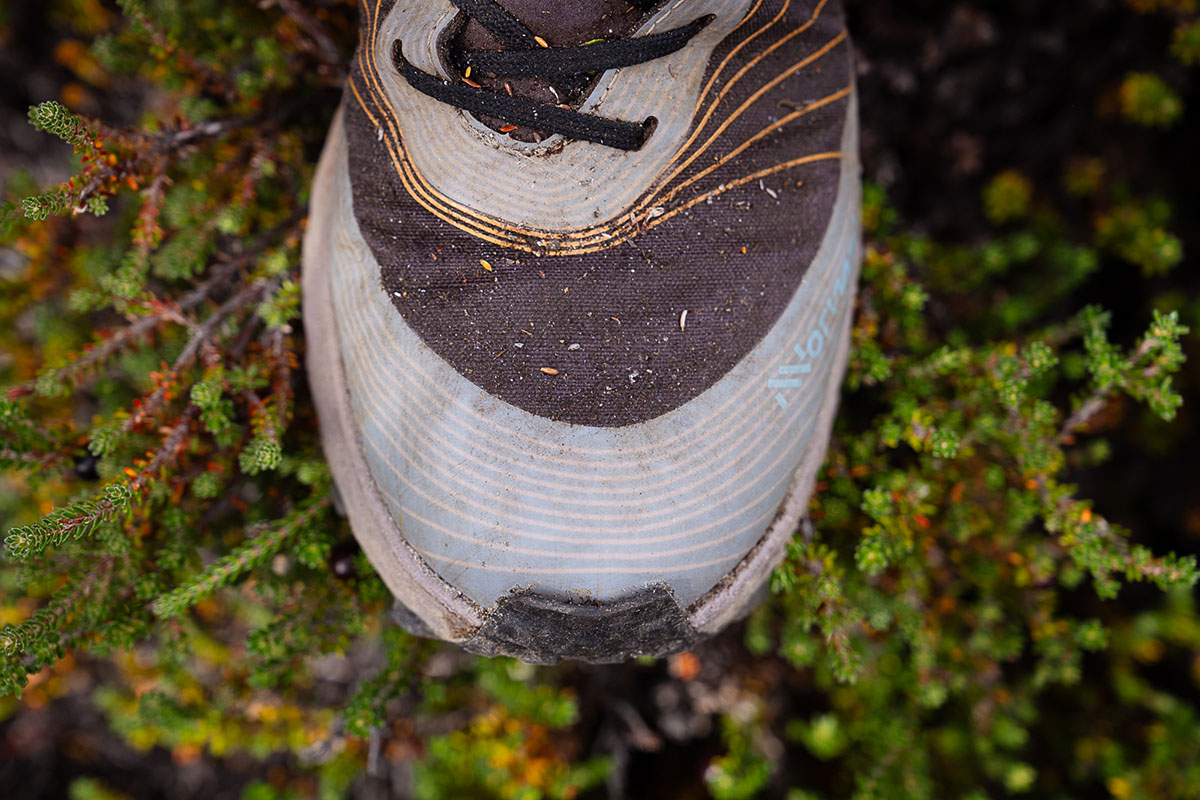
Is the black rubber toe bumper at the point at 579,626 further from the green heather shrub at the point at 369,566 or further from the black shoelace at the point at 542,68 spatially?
the black shoelace at the point at 542,68

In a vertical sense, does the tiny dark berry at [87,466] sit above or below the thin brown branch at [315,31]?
below

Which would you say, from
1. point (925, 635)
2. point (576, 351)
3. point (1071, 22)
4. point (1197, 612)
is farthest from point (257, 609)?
point (1071, 22)

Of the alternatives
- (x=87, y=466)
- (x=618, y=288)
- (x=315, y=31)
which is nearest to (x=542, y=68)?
(x=618, y=288)

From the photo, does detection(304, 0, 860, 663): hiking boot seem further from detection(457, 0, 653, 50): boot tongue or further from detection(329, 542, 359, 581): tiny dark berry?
detection(329, 542, 359, 581): tiny dark berry

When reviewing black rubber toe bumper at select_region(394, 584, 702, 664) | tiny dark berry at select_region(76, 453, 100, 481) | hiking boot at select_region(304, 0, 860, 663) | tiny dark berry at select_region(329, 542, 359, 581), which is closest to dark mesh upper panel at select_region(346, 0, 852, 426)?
hiking boot at select_region(304, 0, 860, 663)

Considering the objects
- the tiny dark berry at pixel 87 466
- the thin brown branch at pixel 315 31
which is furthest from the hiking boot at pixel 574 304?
the tiny dark berry at pixel 87 466

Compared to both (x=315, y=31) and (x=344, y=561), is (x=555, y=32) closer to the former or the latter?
(x=315, y=31)

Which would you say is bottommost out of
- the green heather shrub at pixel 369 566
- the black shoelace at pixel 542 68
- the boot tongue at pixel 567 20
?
the green heather shrub at pixel 369 566
